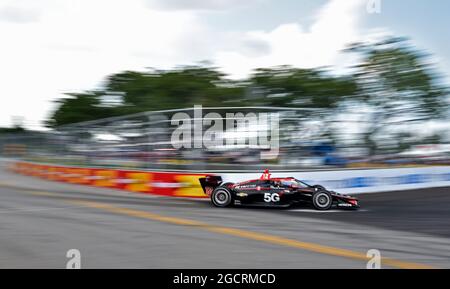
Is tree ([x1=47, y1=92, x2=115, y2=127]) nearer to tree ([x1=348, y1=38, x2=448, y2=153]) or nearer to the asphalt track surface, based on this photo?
tree ([x1=348, y1=38, x2=448, y2=153])

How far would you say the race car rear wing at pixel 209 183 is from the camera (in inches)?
540

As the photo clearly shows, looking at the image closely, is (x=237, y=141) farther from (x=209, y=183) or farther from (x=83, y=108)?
(x=83, y=108)

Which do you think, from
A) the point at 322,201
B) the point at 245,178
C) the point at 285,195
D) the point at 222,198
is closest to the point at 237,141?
the point at 245,178

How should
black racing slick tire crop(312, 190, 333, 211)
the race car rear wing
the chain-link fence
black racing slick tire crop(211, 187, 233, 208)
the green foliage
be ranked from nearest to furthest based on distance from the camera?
black racing slick tire crop(312, 190, 333, 211)
black racing slick tire crop(211, 187, 233, 208)
the race car rear wing
the chain-link fence
the green foliage

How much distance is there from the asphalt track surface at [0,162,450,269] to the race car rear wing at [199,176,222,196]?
1.41ft

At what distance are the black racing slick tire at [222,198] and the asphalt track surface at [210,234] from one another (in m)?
0.24

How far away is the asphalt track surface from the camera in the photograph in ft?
22.4

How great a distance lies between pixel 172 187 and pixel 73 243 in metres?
7.22

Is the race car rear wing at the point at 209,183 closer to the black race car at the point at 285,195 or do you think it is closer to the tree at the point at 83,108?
the black race car at the point at 285,195

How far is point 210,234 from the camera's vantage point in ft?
29.2

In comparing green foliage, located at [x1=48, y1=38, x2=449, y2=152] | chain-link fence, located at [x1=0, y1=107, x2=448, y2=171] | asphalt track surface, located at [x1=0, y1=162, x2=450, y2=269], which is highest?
green foliage, located at [x1=48, y1=38, x2=449, y2=152]

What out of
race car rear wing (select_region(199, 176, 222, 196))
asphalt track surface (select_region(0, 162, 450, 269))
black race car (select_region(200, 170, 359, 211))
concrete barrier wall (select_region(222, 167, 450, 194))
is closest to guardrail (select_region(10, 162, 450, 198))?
concrete barrier wall (select_region(222, 167, 450, 194))

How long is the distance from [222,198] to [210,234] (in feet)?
13.4

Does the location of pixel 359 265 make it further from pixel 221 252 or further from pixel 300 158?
pixel 300 158
